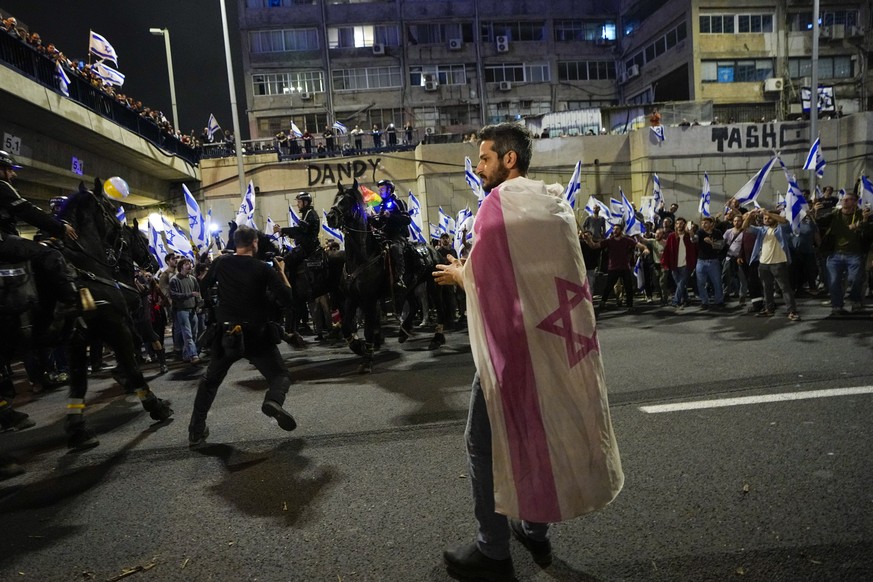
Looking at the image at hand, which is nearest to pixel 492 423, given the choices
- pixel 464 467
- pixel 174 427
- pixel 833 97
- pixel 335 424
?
pixel 464 467

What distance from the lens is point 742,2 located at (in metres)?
34.3

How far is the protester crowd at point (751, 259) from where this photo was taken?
8758 mm

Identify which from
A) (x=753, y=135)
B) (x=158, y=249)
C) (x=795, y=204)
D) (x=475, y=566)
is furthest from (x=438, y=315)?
(x=753, y=135)

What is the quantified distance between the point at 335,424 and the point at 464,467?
171 centimetres

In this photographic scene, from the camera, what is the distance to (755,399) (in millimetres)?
4871

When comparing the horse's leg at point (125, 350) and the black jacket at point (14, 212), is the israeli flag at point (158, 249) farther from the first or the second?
the black jacket at point (14, 212)

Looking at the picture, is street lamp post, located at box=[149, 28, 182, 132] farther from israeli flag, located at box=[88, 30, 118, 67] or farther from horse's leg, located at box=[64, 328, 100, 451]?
horse's leg, located at box=[64, 328, 100, 451]

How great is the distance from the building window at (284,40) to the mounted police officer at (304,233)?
34.8 m

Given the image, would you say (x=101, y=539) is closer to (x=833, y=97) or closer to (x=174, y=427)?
(x=174, y=427)

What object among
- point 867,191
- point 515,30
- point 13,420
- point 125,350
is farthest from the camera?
point 515,30

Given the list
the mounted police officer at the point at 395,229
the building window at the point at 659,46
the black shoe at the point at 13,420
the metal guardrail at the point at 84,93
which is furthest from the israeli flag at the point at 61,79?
the building window at the point at 659,46

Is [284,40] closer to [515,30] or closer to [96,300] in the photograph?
[515,30]

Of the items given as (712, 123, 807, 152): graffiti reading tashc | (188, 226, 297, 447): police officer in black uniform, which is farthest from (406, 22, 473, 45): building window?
(188, 226, 297, 447): police officer in black uniform

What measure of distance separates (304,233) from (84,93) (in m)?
10.3
